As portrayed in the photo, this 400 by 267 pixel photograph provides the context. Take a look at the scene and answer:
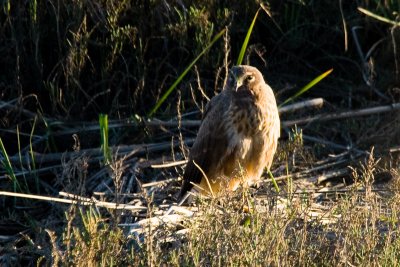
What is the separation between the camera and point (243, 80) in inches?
261

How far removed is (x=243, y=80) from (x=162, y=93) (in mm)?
1370

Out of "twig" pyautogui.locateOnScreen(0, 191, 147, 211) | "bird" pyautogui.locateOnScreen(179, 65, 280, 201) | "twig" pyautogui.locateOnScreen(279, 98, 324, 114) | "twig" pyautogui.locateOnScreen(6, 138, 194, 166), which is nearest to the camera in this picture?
"twig" pyautogui.locateOnScreen(0, 191, 147, 211)

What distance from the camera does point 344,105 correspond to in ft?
26.8

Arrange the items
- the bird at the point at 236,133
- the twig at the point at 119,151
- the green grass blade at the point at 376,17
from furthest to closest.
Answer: the green grass blade at the point at 376,17 → the twig at the point at 119,151 → the bird at the point at 236,133

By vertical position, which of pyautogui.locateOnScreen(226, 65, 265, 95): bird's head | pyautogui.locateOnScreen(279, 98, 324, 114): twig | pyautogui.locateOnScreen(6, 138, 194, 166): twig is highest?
pyautogui.locateOnScreen(226, 65, 265, 95): bird's head

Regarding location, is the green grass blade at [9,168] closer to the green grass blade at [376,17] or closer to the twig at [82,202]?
the twig at [82,202]

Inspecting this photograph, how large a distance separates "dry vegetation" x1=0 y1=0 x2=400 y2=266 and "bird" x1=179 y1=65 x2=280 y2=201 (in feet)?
0.58

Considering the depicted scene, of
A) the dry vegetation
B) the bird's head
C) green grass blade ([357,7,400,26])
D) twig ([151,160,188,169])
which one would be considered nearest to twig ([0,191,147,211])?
the dry vegetation

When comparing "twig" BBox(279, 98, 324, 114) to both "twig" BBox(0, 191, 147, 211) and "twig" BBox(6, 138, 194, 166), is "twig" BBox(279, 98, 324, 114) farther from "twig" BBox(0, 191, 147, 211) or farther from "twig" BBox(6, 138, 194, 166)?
"twig" BBox(0, 191, 147, 211)

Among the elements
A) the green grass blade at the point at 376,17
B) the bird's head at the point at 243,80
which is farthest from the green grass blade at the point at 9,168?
the green grass blade at the point at 376,17

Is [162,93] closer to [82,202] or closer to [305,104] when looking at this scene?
[305,104]

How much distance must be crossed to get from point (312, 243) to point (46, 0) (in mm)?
3157

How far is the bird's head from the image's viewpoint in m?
6.60

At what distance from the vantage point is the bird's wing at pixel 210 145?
21.8 ft
